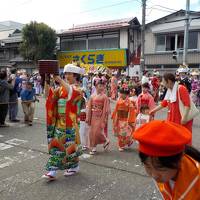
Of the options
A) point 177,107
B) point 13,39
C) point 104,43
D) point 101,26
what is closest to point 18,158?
point 177,107

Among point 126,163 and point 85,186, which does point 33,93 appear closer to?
point 126,163

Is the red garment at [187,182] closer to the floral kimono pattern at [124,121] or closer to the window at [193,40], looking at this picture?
the floral kimono pattern at [124,121]

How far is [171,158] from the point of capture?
4.91 feet

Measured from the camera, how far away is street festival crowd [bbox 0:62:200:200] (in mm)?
1485

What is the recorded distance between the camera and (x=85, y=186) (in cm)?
411

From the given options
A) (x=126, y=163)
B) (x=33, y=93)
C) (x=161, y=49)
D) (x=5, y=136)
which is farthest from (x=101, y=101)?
(x=161, y=49)

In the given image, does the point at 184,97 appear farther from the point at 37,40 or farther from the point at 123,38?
the point at 37,40

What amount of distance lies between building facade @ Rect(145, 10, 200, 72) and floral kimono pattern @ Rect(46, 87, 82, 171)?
17.3 meters

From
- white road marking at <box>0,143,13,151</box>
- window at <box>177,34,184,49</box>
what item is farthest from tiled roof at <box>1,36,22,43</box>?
white road marking at <box>0,143,13,151</box>

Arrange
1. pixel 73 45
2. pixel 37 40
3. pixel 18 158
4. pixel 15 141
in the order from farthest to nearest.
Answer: pixel 73 45
pixel 37 40
pixel 15 141
pixel 18 158

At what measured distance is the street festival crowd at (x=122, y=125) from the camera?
1485mm

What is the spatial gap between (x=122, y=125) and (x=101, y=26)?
2050 cm

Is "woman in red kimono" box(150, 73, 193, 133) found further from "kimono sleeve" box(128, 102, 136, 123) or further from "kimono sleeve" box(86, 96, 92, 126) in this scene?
"kimono sleeve" box(86, 96, 92, 126)

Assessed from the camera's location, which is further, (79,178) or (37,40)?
(37,40)
